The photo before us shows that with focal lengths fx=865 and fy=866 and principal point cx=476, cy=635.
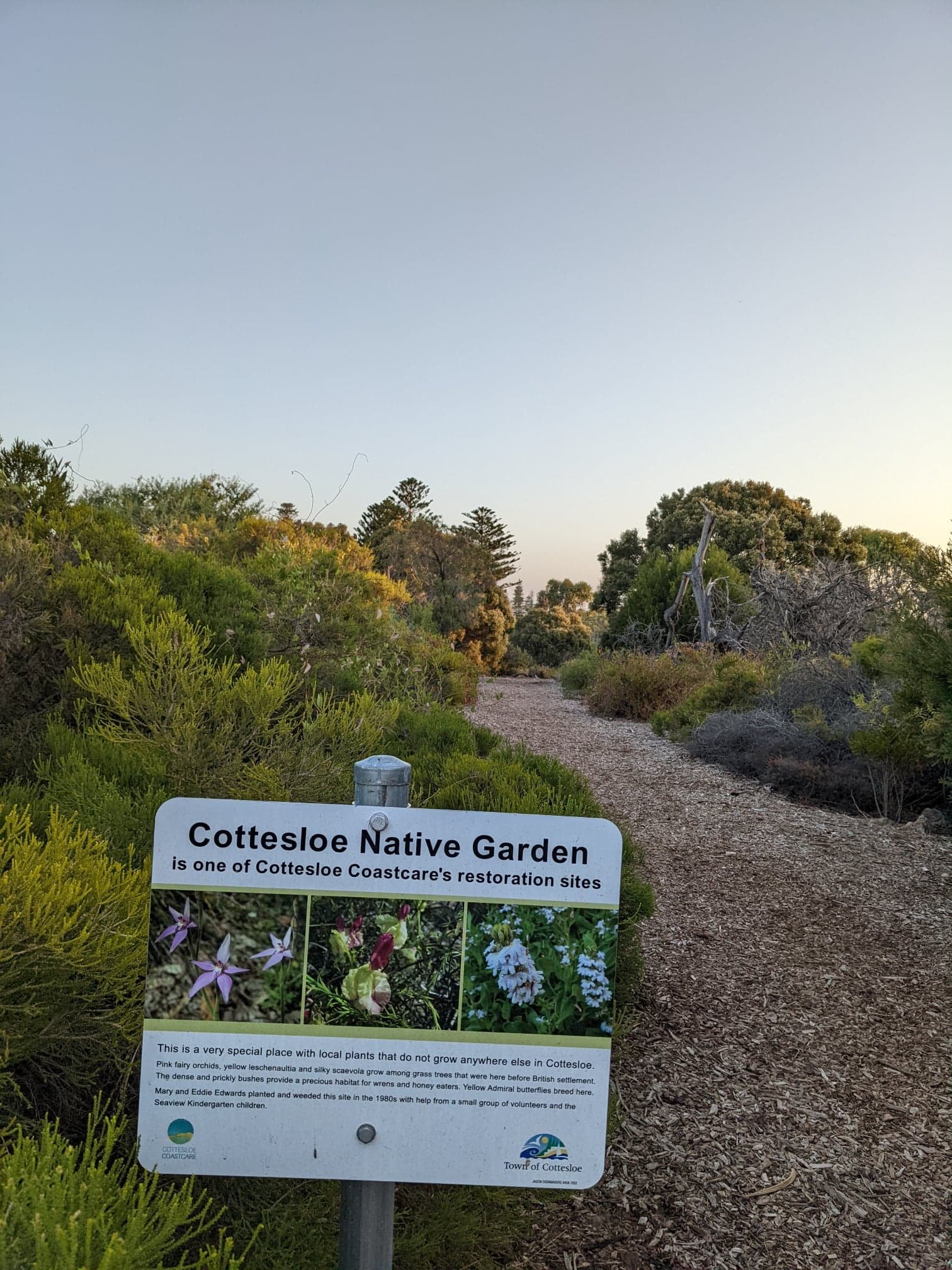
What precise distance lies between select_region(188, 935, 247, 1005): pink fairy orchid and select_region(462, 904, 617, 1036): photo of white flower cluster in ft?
1.27

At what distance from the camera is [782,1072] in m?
3.38

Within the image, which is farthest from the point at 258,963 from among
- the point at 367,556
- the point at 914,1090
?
the point at 367,556

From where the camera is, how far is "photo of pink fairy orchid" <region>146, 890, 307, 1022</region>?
56.0 inches

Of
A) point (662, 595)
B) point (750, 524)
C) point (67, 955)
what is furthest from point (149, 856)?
point (750, 524)

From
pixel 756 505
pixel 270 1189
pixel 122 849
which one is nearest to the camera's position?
pixel 270 1189

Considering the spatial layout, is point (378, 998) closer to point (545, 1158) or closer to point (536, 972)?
point (536, 972)

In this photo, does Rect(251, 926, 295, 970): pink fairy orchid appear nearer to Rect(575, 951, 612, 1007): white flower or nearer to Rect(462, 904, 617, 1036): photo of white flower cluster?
Rect(462, 904, 617, 1036): photo of white flower cluster

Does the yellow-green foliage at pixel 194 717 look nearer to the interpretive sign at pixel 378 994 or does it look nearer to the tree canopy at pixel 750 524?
the interpretive sign at pixel 378 994

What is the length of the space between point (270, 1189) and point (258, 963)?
103 cm

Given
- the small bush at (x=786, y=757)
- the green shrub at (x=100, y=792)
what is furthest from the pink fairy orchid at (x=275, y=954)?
the small bush at (x=786, y=757)

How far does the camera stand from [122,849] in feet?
8.33

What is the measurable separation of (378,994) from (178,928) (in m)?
0.36

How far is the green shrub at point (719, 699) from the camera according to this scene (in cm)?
1177

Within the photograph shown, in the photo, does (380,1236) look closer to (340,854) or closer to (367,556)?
(340,854)
